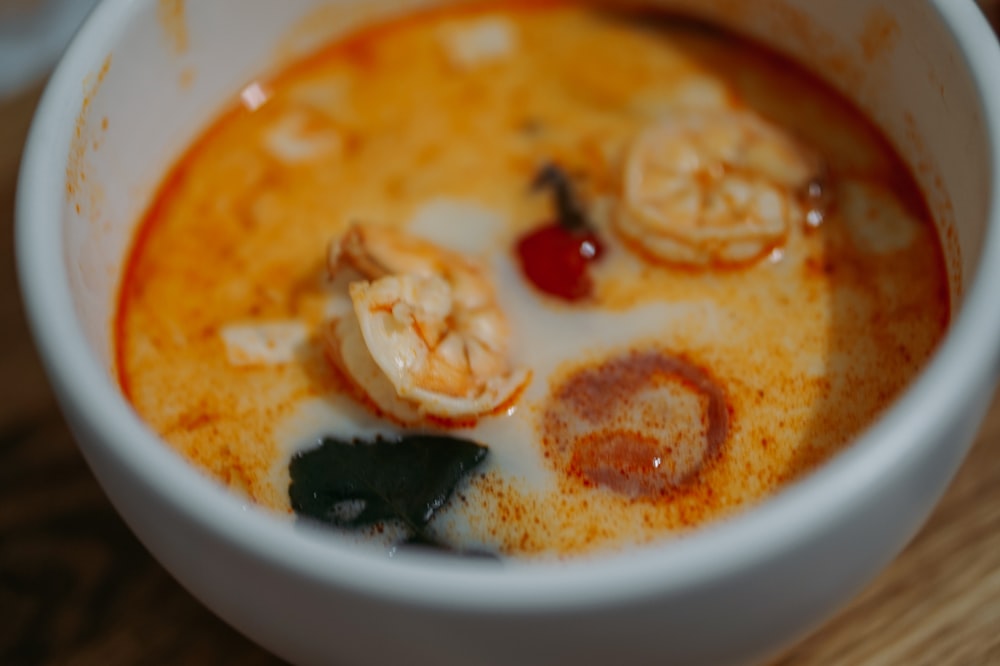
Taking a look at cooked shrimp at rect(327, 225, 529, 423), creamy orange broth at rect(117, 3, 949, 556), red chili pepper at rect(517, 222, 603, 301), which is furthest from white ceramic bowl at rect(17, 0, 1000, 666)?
red chili pepper at rect(517, 222, 603, 301)

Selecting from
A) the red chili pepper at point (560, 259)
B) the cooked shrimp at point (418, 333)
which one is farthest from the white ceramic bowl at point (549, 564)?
the red chili pepper at point (560, 259)

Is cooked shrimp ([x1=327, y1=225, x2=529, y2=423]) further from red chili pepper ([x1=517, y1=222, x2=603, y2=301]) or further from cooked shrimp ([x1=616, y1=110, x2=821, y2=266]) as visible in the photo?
cooked shrimp ([x1=616, y1=110, x2=821, y2=266])

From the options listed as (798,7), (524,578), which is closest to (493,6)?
(798,7)

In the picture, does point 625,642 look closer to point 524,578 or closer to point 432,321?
point 524,578

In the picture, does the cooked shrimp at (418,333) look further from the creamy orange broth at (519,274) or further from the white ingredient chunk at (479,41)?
the white ingredient chunk at (479,41)

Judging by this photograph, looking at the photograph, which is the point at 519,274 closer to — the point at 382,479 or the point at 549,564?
the point at 382,479

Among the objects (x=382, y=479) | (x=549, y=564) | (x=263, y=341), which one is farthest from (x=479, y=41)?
(x=549, y=564)
